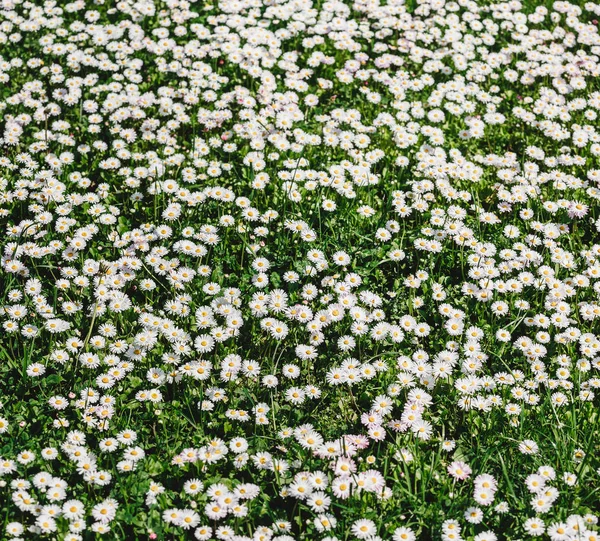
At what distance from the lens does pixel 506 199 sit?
206 inches

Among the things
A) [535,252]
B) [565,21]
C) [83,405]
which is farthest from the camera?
[565,21]

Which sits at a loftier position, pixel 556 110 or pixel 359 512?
pixel 556 110

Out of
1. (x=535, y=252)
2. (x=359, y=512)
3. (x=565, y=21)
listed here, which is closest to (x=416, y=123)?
(x=535, y=252)

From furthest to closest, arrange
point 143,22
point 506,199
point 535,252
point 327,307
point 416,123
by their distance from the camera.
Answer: point 143,22 → point 416,123 → point 506,199 → point 535,252 → point 327,307

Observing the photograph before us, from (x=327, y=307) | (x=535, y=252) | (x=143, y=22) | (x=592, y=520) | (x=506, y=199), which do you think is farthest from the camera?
(x=143, y=22)

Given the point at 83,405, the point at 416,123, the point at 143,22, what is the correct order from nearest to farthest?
1. the point at 83,405
2. the point at 416,123
3. the point at 143,22

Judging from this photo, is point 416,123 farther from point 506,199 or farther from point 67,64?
point 67,64

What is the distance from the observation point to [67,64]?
6.12 m

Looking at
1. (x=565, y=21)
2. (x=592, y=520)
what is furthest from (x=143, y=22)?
(x=592, y=520)

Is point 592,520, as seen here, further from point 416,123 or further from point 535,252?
point 416,123

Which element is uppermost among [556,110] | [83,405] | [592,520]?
[556,110]

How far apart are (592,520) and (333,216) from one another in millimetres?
2414

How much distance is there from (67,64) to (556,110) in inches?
153

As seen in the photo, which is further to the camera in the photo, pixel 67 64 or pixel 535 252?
pixel 67 64
